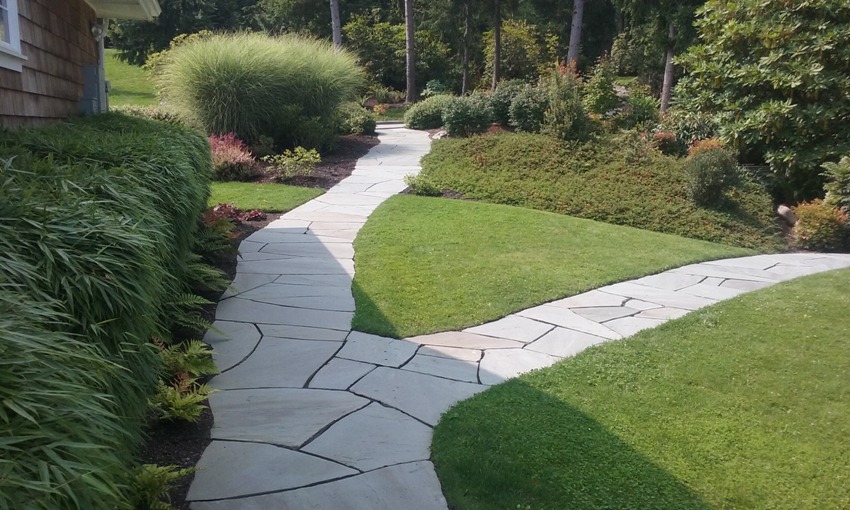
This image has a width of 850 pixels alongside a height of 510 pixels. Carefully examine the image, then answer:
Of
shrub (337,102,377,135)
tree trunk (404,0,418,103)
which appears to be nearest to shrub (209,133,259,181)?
shrub (337,102,377,135)

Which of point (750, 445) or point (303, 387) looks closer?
point (750, 445)

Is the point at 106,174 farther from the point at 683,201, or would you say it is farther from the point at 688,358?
the point at 683,201

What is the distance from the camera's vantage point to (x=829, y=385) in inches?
147

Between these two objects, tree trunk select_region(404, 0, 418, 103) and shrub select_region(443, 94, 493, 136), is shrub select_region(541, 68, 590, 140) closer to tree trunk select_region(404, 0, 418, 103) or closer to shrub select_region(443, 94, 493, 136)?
shrub select_region(443, 94, 493, 136)

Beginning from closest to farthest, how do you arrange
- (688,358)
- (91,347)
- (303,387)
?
(91,347)
(303,387)
(688,358)

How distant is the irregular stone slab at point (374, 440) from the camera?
2.83 metres

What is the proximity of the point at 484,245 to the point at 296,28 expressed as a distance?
1015 inches

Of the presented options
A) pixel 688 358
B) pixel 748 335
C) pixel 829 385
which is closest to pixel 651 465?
pixel 688 358

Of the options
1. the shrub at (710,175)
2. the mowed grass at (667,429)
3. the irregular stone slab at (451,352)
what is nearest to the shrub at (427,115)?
the shrub at (710,175)

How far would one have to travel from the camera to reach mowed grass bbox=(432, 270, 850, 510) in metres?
2.68

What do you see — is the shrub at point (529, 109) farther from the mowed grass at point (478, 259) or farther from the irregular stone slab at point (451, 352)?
the irregular stone slab at point (451, 352)

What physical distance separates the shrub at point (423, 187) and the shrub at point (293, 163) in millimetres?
2006

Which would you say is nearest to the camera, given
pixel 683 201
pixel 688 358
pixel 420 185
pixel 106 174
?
pixel 106 174

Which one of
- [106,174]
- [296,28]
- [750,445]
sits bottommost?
[750,445]
